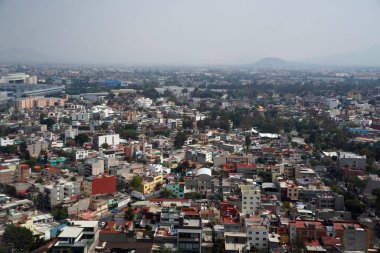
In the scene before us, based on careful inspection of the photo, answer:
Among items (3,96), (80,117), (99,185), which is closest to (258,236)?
(99,185)

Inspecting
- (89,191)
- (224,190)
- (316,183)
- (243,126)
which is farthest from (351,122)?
(89,191)

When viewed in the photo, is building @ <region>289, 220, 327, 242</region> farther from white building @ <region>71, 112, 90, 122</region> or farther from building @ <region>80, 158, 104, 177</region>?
white building @ <region>71, 112, 90, 122</region>

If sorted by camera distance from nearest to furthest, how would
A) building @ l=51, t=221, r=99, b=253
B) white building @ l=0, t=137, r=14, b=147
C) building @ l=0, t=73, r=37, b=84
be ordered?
building @ l=51, t=221, r=99, b=253, white building @ l=0, t=137, r=14, b=147, building @ l=0, t=73, r=37, b=84

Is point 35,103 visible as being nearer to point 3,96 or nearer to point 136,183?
point 3,96

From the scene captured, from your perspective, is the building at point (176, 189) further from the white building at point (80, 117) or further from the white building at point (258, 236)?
the white building at point (80, 117)

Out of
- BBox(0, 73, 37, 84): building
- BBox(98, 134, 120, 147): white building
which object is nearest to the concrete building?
BBox(98, 134, 120, 147): white building

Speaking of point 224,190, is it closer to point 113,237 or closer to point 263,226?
point 263,226

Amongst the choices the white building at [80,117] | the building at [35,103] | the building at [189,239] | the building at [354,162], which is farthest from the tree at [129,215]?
the building at [35,103]
